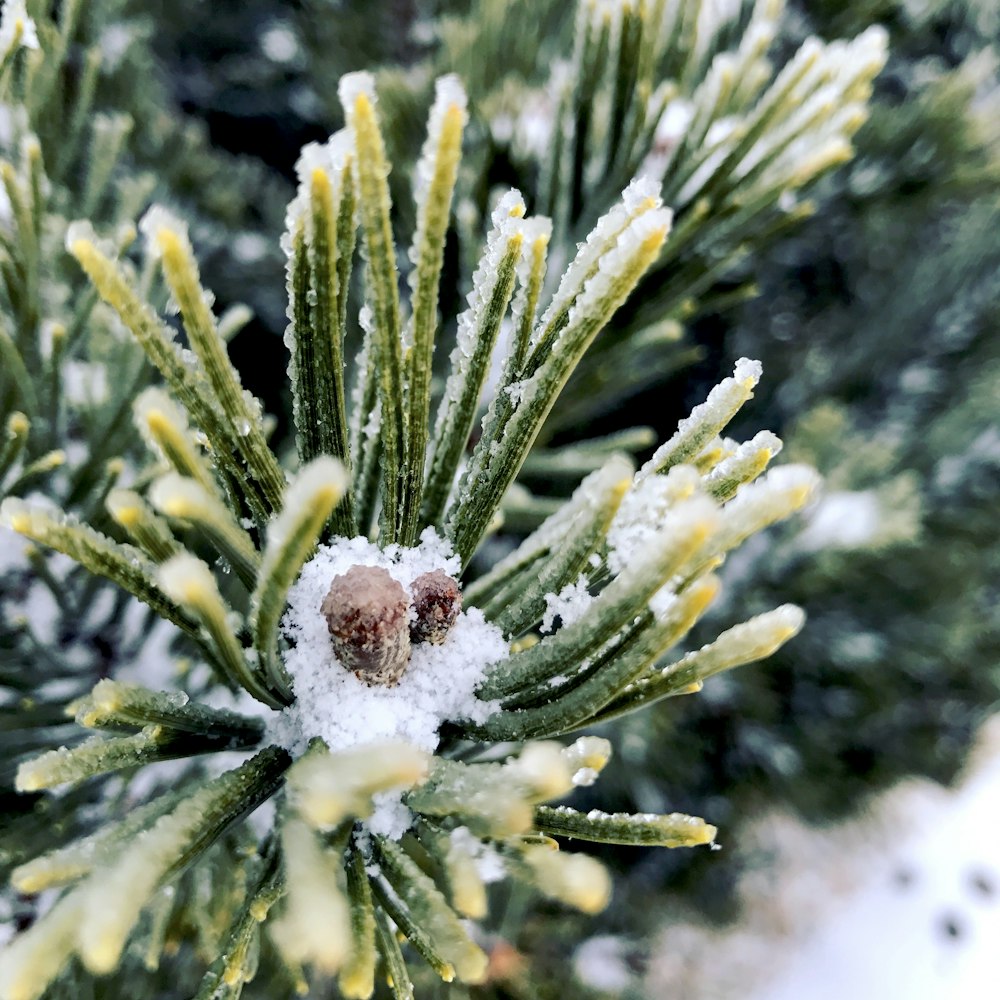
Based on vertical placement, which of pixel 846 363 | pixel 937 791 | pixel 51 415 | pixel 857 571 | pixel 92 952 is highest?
pixel 51 415

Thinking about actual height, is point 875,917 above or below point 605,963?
below

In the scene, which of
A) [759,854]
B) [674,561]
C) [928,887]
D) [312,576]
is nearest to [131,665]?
[312,576]

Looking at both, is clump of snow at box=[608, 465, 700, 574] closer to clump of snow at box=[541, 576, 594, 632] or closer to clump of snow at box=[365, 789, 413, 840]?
clump of snow at box=[541, 576, 594, 632]

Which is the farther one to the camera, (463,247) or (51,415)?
(463,247)

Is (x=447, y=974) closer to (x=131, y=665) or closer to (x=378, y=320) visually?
(x=378, y=320)

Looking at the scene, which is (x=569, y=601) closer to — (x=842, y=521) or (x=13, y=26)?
(x=13, y=26)

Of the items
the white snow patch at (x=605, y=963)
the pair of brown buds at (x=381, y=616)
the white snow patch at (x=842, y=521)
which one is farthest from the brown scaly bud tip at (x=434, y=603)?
the white snow patch at (x=605, y=963)

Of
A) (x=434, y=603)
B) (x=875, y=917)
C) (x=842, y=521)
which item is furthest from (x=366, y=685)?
(x=875, y=917)

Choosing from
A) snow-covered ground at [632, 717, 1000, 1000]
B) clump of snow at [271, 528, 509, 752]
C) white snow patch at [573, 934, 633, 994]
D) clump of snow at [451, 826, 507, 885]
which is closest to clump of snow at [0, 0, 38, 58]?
clump of snow at [271, 528, 509, 752]

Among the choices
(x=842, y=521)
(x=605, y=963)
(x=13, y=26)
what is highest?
(x=13, y=26)
